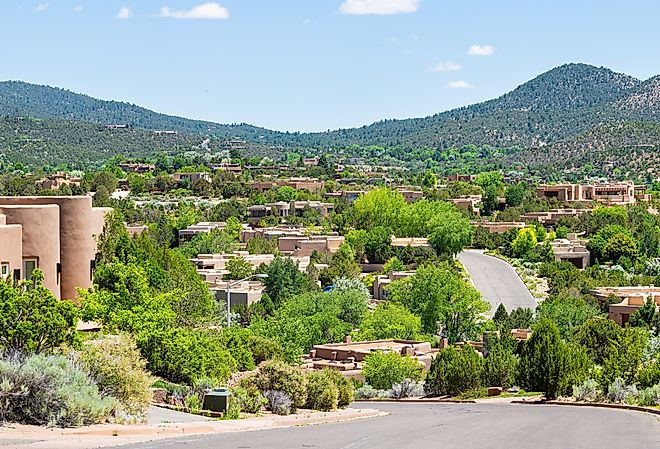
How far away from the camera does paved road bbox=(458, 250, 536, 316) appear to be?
87.4 m

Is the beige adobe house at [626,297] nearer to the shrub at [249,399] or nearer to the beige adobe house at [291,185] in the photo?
the shrub at [249,399]

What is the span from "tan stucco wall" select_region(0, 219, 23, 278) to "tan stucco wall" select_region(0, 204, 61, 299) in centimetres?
42

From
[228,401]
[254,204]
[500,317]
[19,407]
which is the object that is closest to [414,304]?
[500,317]

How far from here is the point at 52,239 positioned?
3259 cm

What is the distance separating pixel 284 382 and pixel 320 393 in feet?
5.22

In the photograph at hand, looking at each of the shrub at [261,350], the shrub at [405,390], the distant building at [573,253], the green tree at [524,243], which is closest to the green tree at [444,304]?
the shrub at [405,390]

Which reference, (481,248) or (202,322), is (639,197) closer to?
(481,248)

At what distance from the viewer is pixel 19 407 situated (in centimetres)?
1925

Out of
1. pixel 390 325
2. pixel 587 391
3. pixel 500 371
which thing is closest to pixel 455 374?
pixel 500 371

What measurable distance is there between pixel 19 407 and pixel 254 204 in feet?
405

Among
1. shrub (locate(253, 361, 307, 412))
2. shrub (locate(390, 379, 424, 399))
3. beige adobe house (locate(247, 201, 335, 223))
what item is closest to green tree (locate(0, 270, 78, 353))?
shrub (locate(253, 361, 307, 412))

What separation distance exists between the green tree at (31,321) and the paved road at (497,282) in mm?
61795

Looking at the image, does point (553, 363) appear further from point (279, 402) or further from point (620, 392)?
point (279, 402)

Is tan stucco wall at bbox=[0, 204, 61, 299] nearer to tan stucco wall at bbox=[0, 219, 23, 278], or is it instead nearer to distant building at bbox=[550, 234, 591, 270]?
tan stucco wall at bbox=[0, 219, 23, 278]
